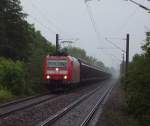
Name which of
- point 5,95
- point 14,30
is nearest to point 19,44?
point 14,30

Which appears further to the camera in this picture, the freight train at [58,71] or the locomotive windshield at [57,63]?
the locomotive windshield at [57,63]

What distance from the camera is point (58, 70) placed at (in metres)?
38.2

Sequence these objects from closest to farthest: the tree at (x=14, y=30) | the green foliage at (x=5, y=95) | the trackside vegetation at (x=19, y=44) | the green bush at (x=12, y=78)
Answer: the green foliage at (x=5, y=95)
the green bush at (x=12, y=78)
the trackside vegetation at (x=19, y=44)
the tree at (x=14, y=30)

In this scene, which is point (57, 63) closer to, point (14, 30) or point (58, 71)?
point (58, 71)

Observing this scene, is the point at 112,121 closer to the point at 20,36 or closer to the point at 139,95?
the point at 139,95

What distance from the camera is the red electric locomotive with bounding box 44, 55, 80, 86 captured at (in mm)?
37781

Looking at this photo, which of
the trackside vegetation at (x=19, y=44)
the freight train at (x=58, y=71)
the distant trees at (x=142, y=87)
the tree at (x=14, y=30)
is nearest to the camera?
the distant trees at (x=142, y=87)

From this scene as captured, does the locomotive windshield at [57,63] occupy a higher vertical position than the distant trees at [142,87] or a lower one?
higher

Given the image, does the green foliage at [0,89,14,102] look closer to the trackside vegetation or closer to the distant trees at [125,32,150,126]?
the trackside vegetation

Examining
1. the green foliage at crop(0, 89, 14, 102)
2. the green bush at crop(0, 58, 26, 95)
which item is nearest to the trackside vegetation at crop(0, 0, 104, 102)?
the green bush at crop(0, 58, 26, 95)

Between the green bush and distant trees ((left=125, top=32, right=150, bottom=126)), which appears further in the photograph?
the green bush

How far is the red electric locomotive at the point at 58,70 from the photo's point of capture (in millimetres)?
37781

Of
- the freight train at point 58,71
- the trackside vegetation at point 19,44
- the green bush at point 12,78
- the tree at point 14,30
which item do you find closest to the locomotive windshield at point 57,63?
the freight train at point 58,71

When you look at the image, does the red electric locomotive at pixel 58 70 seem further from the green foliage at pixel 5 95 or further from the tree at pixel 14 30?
the tree at pixel 14 30
